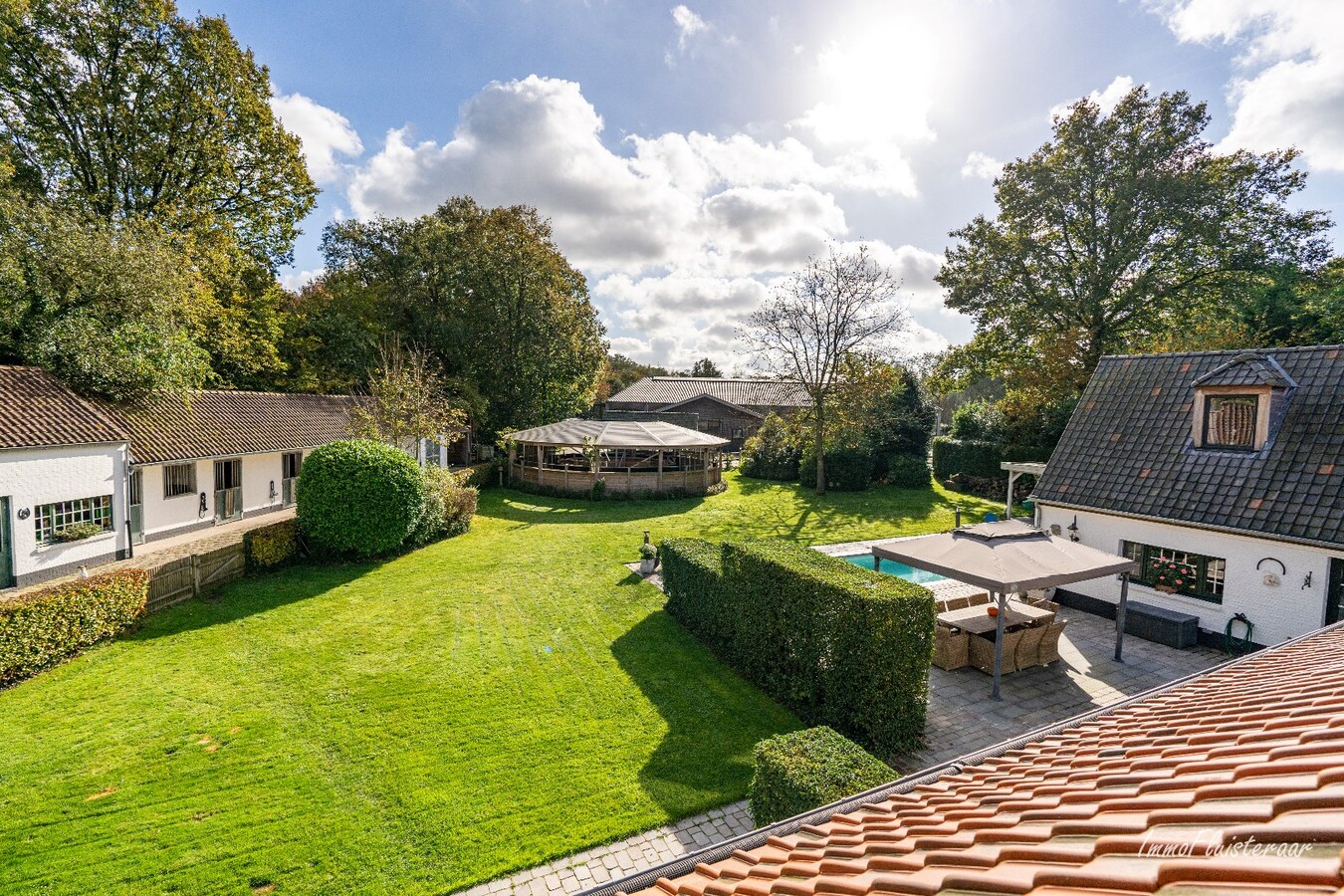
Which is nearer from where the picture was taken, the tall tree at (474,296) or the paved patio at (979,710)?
the paved patio at (979,710)

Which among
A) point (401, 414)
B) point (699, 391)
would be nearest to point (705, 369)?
point (699, 391)

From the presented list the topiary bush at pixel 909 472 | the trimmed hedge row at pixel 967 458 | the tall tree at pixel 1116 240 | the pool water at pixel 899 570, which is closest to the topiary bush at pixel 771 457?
the topiary bush at pixel 909 472

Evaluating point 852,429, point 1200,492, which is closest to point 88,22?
point 852,429

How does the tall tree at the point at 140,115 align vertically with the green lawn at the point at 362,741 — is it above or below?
above

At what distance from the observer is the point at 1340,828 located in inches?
46.0

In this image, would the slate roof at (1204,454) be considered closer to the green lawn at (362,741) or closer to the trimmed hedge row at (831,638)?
the trimmed hedge row at (831,638)

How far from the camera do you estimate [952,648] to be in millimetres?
9031

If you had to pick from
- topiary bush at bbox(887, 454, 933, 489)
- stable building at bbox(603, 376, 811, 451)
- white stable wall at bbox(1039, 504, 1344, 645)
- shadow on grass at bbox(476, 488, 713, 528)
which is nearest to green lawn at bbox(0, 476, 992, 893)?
shadow on grass at bbox(476, 488, 713, 528)

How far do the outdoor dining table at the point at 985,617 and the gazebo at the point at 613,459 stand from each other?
15.4 metres

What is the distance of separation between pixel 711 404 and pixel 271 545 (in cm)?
3277

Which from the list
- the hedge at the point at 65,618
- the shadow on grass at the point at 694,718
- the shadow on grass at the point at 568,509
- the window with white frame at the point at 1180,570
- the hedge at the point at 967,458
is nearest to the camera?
the shadow on grass at the point at 694,718

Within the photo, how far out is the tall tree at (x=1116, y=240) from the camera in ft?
69.2

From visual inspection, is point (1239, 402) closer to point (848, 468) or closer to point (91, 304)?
point (848, 468)

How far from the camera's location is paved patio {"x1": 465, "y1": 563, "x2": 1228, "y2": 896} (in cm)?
514
